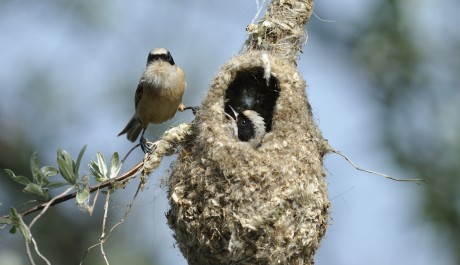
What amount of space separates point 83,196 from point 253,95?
6.57ft

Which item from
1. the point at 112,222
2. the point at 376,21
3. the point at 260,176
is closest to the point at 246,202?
the point at 260,176

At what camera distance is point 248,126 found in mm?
5414

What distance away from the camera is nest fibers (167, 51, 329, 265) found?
4.45m

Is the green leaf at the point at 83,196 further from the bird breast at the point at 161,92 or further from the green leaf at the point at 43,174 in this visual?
the bird breast at the point at 161,92

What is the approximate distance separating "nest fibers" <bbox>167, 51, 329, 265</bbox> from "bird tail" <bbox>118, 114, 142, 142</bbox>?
2.14m

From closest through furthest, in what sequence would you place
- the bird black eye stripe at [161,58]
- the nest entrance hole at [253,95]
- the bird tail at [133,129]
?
the nest entrance hole at [253,95]
the bird black eye stripe at [161,58]
the bird tail at [133,129]

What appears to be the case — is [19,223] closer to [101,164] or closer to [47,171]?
[47,171]

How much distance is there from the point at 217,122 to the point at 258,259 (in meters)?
0.98

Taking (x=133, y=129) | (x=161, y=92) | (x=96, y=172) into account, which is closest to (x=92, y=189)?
(x=96, y=172)

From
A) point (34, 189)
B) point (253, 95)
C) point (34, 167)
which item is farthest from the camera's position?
point (253, 95)

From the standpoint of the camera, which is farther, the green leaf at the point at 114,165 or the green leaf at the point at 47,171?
the green leaf at the point at 114,165

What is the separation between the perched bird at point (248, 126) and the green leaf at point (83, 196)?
1179mm

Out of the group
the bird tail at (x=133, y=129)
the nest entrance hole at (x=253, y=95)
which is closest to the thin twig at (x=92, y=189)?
the nest entrance hole at (x=253, y=95)

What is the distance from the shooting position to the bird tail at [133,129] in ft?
23.5
